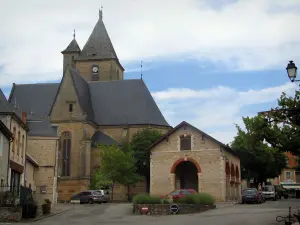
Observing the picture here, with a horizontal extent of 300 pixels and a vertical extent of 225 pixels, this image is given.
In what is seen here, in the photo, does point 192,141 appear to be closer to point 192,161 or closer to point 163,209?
point 192,161

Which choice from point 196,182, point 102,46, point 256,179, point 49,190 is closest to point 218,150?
point 196,182

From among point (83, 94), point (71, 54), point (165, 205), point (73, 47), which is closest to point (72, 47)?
point (73, 47)

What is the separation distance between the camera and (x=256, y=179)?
56.2m

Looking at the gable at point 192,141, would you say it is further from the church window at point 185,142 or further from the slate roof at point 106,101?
the slate roof at point 106,101

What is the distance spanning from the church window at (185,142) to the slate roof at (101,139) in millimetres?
15542

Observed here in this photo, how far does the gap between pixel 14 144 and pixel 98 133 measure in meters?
29.5

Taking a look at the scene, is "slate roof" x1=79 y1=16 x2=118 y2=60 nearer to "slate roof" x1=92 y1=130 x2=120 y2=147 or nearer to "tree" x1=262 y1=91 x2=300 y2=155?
"slate roof" x1=92 y1=130 x2=120 y2=147

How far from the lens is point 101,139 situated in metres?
55.5

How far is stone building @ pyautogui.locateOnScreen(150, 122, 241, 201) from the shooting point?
3950cm

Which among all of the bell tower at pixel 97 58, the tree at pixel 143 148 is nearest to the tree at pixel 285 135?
the tree at pixel 143 148

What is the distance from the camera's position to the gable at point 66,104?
54.2 metres

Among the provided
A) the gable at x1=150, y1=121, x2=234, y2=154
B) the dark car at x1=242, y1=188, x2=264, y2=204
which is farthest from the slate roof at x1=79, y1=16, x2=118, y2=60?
the dark car at x1=242, y1=188, x2=264, y2=204

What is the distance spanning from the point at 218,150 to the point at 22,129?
1756 centimetres

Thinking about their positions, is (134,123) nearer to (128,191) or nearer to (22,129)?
(128,191)
